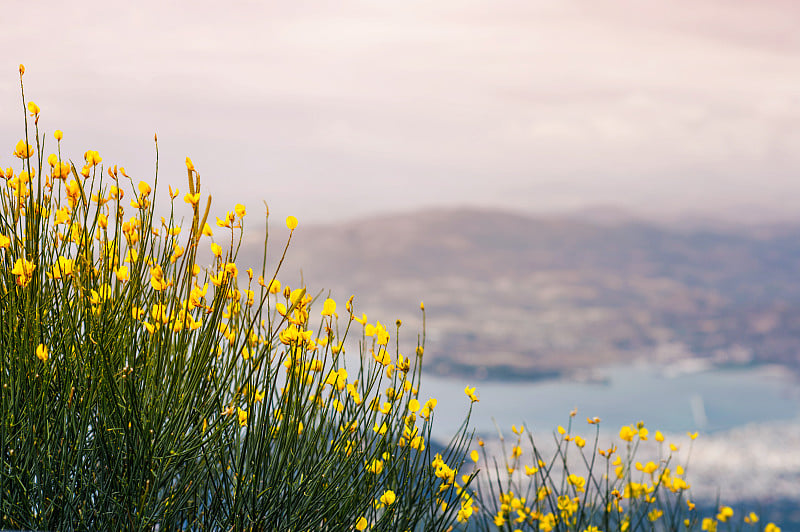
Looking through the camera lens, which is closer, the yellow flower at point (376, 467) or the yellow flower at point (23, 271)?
the yellow flower at point (23, 271)

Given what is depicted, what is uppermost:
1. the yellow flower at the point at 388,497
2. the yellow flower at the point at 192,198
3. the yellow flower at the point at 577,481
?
the yellow flower at the point at 192,198

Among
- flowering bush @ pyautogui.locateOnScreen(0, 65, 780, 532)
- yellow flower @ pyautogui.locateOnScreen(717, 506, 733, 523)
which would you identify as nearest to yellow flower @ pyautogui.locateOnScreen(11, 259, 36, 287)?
flowering bush @ pyautogui.locateOnScreen(0, 65, 780, 532)

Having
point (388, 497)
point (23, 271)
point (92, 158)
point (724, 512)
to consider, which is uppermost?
point (92, 158)

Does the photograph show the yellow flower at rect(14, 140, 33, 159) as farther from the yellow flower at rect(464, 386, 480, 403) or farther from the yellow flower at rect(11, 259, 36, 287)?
the yellow flower at rect(464, 386, 480, 403)

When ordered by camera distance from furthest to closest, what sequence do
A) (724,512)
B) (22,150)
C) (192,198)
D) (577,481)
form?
(724,512), (577,481), (22,150), (192,198)

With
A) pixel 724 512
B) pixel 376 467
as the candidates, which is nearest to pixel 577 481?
pixel 724 512

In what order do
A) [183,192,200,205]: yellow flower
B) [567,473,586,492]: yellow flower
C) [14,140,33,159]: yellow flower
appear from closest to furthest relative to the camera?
[183,192,200,205]: yellow flower < [14,140,33,159]: yellow flower < [567,473,586,492]: yellow flower

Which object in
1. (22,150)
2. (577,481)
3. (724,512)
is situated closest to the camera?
(22,150)

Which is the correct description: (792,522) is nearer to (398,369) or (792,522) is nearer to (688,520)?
(688,520)

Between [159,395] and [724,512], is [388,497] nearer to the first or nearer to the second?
[159,395]

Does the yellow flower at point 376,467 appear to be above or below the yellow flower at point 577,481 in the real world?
above

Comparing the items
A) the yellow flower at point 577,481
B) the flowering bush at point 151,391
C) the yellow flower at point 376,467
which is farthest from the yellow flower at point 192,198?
the yellow flower at point 577,481

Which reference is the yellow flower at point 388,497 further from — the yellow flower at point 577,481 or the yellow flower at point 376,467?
the yellow flower at point 577,481

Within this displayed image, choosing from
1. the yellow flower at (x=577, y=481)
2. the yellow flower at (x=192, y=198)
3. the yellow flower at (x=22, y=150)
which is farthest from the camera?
the yellow flower at (x=577, y=481)
